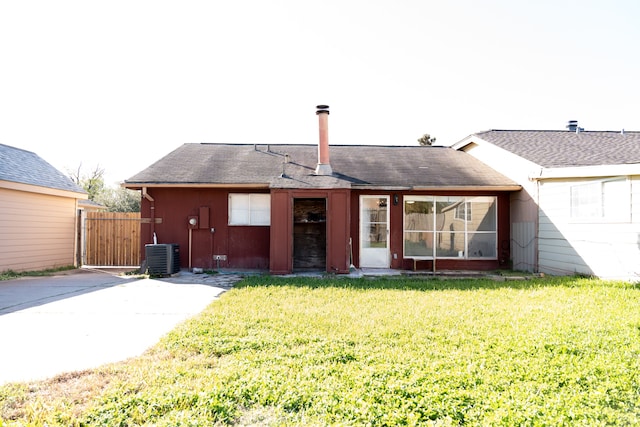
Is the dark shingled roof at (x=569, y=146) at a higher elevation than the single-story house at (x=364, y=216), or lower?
higher

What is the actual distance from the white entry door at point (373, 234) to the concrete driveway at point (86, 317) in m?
3.65

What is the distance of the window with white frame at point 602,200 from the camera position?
25.7 ft

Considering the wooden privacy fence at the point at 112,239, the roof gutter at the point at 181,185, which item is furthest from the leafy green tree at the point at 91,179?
the roof gutter at the point at 181,185

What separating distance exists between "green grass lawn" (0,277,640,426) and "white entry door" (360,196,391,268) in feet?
15.7

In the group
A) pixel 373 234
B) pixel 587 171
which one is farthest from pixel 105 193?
pixel 587 171

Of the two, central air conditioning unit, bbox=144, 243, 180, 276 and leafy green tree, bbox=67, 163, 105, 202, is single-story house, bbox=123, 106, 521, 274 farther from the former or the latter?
leafy green tree, bbox=67, 163, 105, 202

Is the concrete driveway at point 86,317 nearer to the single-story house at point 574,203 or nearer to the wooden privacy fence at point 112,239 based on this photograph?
the wooden privacy fence at point 112,239

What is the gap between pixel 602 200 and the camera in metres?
8.28

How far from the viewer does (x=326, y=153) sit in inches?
413

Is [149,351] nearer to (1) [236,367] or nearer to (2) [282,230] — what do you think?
(1) [236,367]

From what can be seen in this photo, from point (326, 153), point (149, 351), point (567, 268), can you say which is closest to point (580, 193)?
point (567, 268)

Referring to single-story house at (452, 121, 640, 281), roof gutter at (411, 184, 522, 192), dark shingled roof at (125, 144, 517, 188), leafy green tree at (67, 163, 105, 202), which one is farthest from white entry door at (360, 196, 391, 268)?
leafy green tree at (67, 163, 105, 202)

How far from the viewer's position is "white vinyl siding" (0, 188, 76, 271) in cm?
1026

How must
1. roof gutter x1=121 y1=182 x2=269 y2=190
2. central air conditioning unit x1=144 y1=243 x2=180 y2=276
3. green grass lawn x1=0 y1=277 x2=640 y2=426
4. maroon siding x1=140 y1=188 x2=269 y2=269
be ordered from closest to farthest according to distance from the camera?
1. green grass lawn x1=0 y1=277 x2=640 y2=426
2. central air conditioning unit x1=144 y1=243 x2=180 y2=276
3. roof gutter x1=121 y1=182 x2=269 y2=190
4. maroon siding x1=140 y1=188 x2=269 y2=269
